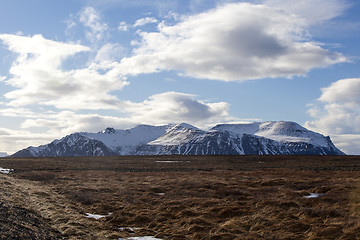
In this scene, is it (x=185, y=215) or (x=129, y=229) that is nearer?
(x=129, y=229)

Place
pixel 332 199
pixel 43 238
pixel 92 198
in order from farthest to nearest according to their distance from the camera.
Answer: pixel 92 198 < pixel 332 199 < pixel 43 238

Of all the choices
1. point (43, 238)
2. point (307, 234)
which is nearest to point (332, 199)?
point (307, 234)

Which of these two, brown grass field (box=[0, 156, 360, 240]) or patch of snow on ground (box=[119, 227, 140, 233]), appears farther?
patch of snow on ground (box=[119, 227, 140, 233])

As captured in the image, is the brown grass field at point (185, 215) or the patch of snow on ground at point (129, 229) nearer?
the brown grass field at point (185, 215)

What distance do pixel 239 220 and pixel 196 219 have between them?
2.49 m

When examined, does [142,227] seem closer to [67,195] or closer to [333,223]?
[333,223]

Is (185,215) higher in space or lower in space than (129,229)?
higher

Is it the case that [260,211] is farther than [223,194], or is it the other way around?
[223,194]

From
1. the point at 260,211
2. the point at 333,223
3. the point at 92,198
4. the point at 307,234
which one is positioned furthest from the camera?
the point at 92,198

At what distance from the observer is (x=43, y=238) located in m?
13.1

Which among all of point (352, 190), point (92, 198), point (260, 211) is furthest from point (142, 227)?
point (352, 190)

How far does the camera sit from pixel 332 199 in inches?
904

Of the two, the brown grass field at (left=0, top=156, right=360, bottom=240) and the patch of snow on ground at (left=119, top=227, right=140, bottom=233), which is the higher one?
the brown grass field at (left=0, top=156, right=360, bottom=240)

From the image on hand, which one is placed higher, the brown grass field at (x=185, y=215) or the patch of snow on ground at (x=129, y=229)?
the brown grass field at (x=185, y=215)
